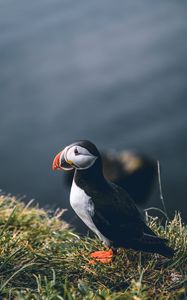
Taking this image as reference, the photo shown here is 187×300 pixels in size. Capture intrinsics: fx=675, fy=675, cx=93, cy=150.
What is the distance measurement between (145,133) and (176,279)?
963cm

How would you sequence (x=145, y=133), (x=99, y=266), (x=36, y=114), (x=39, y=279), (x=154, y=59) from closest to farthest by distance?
(x=39, y=279) → (x=99, y=266) → (x=145, y=133) → (x=36, y=114) → (x=154, y=59)

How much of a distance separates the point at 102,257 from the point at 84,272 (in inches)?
8.8

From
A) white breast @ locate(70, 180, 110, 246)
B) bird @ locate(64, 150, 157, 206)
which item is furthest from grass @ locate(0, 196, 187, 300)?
bird @ locate(64, 150, 157, 206)

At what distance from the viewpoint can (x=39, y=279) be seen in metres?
5.77

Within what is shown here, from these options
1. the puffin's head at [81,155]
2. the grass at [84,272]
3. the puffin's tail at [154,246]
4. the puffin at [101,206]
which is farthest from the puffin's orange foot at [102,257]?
the puffin's head at [81,155]

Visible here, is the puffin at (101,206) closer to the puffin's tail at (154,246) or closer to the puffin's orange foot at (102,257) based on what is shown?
the puffin's tail at (154,246)

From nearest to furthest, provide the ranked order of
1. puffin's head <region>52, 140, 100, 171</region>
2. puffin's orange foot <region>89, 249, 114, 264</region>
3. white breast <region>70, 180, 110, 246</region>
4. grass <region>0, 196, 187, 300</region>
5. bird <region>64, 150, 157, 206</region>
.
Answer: grass <region>0, 196, 187, 300</region> < puffin's head <region>52, 140, 100, 171</region> < white breast <region>70, 180, 110, 246</region> < puffin's orange foot <region>89, 249, 114, 264</region> < bird <region>64, 150, 157, 206</region>

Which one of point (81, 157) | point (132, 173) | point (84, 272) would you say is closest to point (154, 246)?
point (84, 272)

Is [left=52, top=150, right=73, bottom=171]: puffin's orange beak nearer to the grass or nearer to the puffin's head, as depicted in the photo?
the puffin's head

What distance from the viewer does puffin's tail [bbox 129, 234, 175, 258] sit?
5.91m

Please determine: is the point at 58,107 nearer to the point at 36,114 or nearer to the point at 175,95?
the point at 36,114

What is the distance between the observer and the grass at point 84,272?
5578 mm

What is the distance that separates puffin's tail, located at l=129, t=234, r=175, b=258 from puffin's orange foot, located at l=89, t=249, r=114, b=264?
0.36m

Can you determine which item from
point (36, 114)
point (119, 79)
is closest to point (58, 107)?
point (36, 114)
